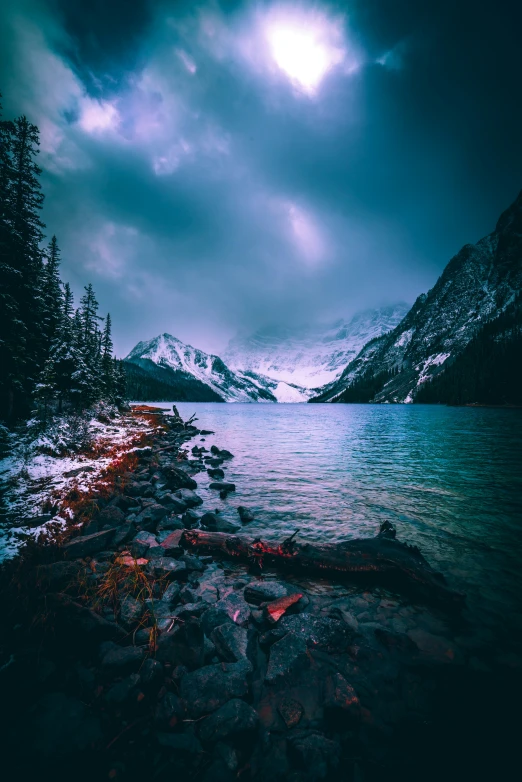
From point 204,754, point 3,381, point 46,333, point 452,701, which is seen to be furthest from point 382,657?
point 46,333

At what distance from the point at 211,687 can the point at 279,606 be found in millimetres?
2370

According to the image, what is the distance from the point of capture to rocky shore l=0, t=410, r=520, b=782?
324 cm

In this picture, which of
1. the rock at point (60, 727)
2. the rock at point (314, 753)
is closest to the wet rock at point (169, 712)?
the rock at point (60, 727)

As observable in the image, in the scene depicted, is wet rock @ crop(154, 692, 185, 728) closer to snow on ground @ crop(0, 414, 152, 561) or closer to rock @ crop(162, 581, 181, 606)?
rock @ crop(162, 581, 181, 606)

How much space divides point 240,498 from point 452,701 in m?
11.5

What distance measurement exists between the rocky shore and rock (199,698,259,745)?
14 mm

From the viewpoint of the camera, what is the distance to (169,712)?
11.8 ft

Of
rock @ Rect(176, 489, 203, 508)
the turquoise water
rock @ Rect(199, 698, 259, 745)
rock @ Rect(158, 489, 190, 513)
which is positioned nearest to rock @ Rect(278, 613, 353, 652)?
rock @ Rect(199, 698, 259, 745)

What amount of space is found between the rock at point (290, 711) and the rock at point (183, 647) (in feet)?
4.65

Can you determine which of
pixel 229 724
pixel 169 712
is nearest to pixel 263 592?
pixel 229 724

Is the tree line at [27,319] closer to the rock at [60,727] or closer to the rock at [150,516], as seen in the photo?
the rock at [150,516]

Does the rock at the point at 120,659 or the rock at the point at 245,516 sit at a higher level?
the rock at the point at 120,659

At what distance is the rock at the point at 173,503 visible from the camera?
12.9m

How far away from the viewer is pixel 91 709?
3.56m
